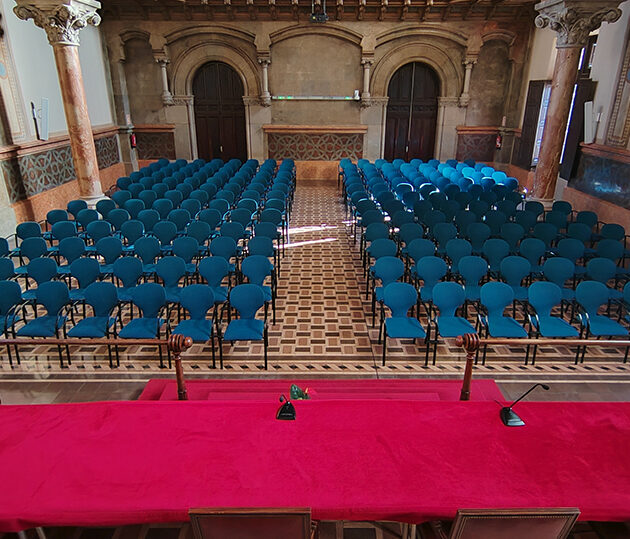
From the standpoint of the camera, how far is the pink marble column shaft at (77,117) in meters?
10.5

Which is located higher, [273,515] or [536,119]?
[536,119]

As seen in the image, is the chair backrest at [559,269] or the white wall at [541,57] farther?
the white wall at [541,57]

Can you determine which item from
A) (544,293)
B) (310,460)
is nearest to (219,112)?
(544,293)

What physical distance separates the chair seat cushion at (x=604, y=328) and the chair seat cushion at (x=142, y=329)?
525 cm

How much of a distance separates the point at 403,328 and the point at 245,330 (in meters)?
1.91

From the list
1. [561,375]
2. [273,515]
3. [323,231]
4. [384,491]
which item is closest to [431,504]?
[384,491]

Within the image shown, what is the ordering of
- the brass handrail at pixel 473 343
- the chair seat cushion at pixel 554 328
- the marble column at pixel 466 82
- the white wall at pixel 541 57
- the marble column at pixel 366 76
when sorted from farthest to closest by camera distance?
1. the marble column at pixel 366 76
2. the marble column at pixel 466 82
3. the white wall at pixel 541 57
4. the chair seat cushion at pixel 554 328
5. the brass handrail at pixel 473 343

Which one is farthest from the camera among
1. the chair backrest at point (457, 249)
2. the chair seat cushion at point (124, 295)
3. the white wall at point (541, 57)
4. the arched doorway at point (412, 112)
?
the arched doorway at point (412, 112)

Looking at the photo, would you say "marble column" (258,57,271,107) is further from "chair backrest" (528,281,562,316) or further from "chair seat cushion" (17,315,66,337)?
"chair backrest" (528,281,562,316)

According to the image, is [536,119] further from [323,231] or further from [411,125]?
[323,231]

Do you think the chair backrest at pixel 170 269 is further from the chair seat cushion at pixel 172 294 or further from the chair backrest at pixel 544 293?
the chair backrest at pixel 544 293

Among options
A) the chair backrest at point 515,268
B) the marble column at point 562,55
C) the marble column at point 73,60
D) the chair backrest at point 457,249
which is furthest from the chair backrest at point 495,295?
the marble column at point 73,60

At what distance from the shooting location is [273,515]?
2.41 m

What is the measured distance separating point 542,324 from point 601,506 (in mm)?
3388
